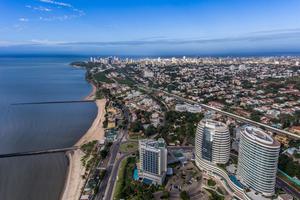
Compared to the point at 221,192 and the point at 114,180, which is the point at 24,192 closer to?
the point at 114,180

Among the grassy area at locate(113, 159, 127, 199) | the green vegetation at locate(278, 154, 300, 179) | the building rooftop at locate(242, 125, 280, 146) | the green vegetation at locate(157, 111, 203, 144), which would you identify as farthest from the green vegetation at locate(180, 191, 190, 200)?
the green vegetation at locate(157, 111, 203, 144)

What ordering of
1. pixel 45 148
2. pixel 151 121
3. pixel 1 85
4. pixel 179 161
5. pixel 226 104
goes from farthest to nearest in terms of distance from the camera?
pixel 1 85, pixel 226 104, pixel 151 121, pixel 45 148, pixel 179 161

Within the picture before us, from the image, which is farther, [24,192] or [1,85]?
[1,85]

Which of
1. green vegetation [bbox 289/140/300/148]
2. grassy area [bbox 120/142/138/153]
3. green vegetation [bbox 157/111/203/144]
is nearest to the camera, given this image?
grassy area [bbox 120/142/138/153]

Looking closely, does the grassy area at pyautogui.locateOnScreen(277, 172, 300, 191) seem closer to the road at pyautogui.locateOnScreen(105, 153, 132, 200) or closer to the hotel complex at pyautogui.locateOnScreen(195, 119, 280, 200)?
the hotel complex at pyautogui.locateOnScreen(195, 119, 280, 200)

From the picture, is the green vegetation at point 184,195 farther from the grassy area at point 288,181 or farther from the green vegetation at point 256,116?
the green vegetation at point 256,116

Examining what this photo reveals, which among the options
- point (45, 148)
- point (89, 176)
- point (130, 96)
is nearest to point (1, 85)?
point (130, 96)
